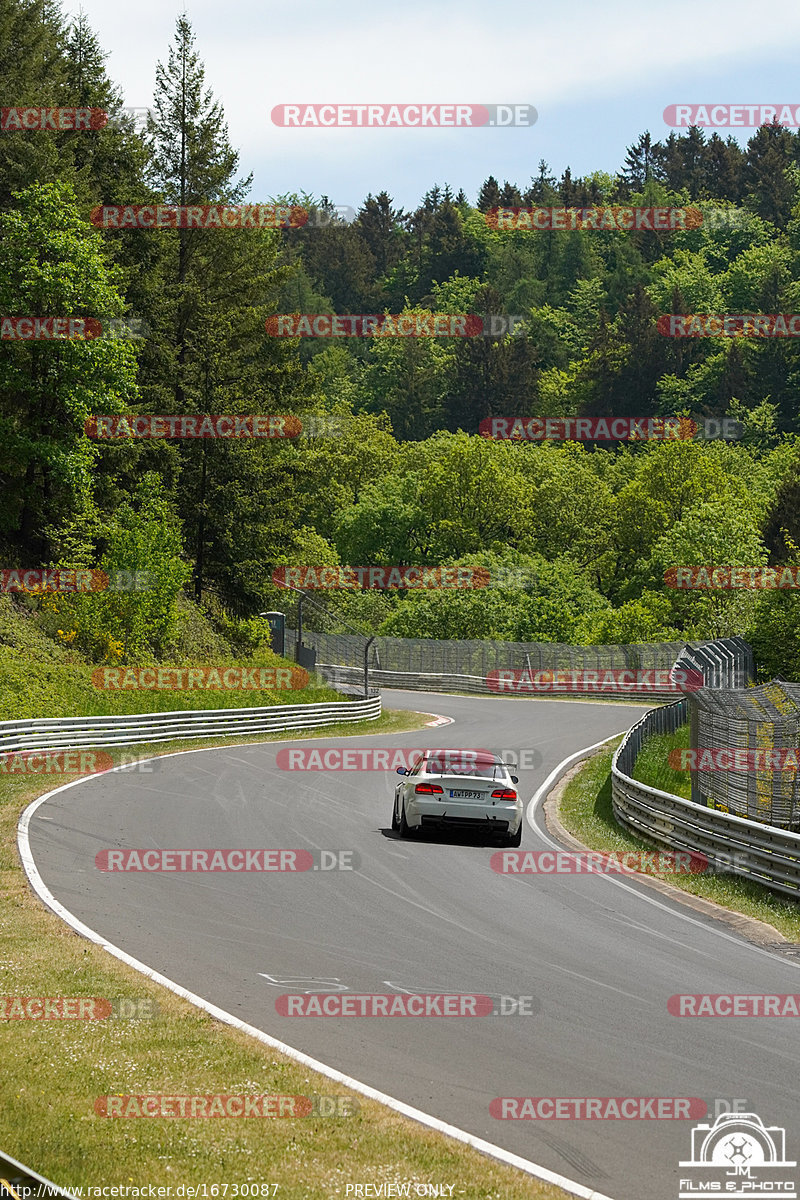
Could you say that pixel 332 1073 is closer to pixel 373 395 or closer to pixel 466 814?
pixel 466 814

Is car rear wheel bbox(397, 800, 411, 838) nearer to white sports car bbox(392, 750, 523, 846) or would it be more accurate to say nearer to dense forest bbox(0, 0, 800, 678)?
white sports car bbox(392, 750, 523, 846)

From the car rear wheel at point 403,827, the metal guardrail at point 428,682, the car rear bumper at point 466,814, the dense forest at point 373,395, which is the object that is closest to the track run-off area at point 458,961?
the car rear wheel at point 403,827

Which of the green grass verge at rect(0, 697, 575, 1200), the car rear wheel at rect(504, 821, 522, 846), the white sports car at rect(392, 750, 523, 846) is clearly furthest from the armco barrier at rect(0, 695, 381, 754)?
the green grass verge at rect(0, 697, 575, 1200)

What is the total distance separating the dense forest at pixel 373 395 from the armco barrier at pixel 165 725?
6.52 meters

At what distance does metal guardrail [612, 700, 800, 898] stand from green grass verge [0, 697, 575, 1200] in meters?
7.90

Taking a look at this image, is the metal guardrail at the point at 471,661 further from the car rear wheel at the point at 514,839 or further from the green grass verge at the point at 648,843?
the car rear wheel at the point at 514,839

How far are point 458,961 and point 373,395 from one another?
145 meters

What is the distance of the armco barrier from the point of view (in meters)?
29.3

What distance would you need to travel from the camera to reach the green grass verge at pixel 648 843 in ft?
47.2

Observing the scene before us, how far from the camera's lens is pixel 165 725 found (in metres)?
34.6

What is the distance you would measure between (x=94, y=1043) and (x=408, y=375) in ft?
469

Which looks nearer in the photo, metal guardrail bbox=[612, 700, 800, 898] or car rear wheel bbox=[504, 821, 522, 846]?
metal guardrail bbox=[612, 700, 800, 898]

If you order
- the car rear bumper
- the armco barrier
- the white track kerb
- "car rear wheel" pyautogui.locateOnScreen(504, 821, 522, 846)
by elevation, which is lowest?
the armco barrier

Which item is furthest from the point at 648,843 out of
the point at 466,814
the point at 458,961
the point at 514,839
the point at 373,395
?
the point at 373,395
